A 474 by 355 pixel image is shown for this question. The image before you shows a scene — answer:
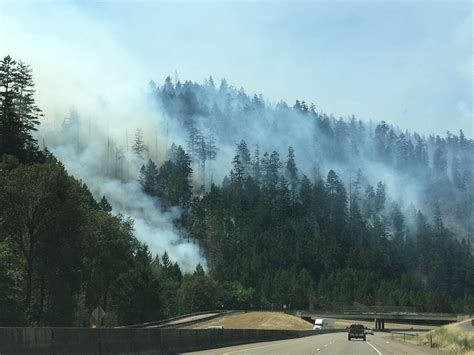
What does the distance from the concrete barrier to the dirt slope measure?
8584cm

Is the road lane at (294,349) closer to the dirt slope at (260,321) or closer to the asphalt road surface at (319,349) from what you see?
the asphalt road surface at (319,349)

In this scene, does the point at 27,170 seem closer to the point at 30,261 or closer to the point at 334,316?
the point at 30,261

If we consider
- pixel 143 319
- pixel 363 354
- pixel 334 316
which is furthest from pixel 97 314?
pixel 334 316

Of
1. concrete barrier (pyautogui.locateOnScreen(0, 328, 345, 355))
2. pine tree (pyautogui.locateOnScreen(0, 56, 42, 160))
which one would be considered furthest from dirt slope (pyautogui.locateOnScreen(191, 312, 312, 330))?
concrete barrier (pyautogui.locateOnScreen(0, 328, 345, 355))

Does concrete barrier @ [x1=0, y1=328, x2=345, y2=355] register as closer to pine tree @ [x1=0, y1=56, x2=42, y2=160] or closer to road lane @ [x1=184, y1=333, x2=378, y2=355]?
road lane @ [x1=184, y1=333, x2=378, y2=355]

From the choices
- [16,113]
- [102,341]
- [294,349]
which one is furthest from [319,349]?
[16,113]

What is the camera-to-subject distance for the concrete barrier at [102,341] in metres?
17.3

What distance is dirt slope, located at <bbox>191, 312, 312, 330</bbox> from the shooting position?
131m

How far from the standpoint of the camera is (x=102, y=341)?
23.7 metres

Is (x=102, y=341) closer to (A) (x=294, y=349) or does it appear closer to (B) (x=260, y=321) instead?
(A) (x=294, y=349)

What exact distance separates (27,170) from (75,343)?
58463 millimetres

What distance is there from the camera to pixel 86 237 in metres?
84.4

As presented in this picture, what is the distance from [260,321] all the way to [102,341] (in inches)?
4588

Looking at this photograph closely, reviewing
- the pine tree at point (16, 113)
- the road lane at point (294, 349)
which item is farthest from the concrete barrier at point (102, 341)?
the pine tree at point (16, 113)
